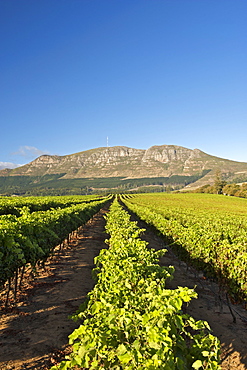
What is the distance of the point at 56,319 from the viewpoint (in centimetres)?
709

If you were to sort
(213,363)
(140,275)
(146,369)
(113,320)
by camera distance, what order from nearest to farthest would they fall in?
(146,369) < (213,363) < (113,320) < (140,275)

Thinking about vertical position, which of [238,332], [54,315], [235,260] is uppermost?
[235,260]

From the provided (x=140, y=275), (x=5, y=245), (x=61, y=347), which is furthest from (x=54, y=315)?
(x=140, y=275)

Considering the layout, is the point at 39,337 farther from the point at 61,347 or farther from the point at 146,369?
the point at 146,369

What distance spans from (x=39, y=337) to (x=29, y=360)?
34.5 inches

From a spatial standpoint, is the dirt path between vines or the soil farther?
the soil

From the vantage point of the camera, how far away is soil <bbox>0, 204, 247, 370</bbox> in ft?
18.2

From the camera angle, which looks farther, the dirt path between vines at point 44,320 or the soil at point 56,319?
the soil at point 56,319

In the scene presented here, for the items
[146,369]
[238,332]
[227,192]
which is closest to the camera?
[146,369]

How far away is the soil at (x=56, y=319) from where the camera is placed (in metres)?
5.54

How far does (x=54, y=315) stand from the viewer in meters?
7.31

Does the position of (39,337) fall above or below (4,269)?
below

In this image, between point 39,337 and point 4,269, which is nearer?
point 39,337

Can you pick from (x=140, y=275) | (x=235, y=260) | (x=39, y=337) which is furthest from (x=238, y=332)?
(x=39, y=337)
